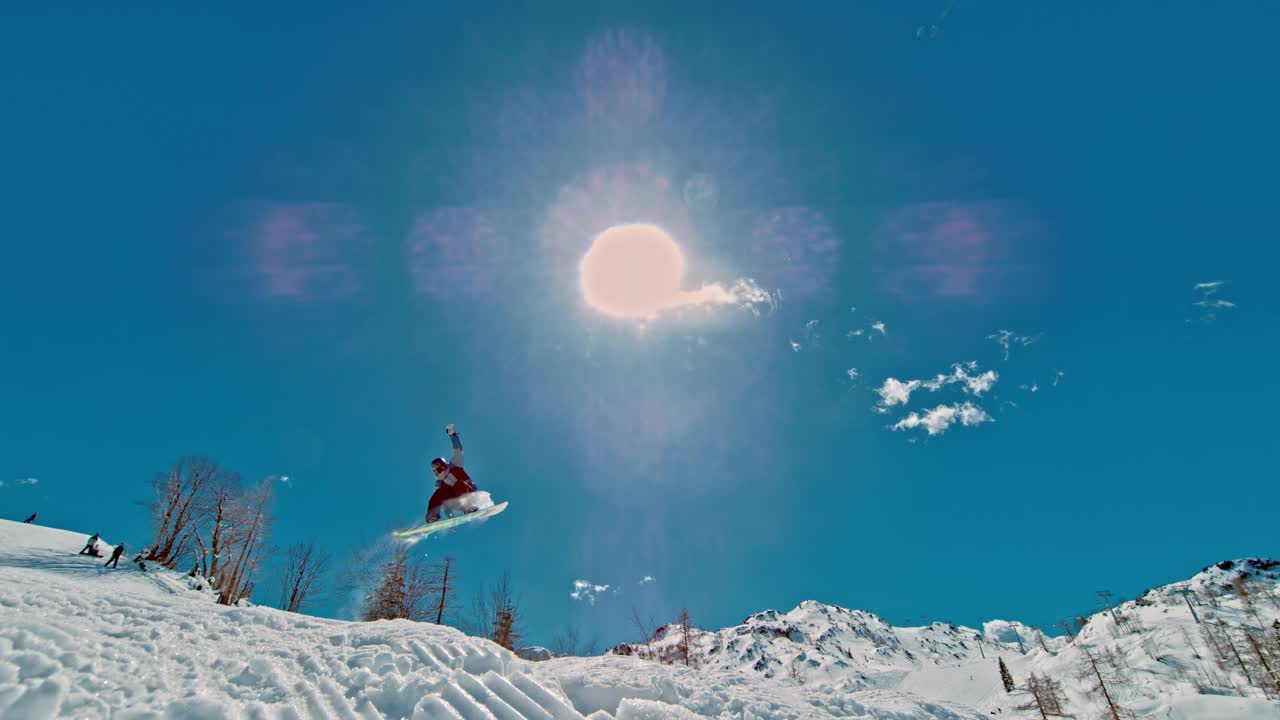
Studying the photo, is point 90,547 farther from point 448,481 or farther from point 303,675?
point 303,675

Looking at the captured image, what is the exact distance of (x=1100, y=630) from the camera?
424ft

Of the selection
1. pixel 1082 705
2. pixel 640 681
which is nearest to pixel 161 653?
pixel 640 681

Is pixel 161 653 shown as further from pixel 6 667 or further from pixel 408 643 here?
pixel 408 643

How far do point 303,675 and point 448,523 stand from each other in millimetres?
11098

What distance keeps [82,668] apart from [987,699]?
487 ft

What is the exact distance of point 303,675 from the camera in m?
7.20

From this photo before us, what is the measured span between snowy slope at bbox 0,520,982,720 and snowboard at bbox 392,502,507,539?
6821 millimetres

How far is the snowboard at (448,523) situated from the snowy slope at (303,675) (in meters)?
6.82

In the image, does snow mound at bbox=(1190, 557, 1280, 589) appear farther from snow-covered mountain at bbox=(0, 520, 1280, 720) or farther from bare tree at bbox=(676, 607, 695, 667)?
snow-covered mountain at bbox=(0, 520, 1280, 720)

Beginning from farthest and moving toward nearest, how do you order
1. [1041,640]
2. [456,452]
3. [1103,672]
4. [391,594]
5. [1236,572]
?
[1236,572] < [1041,640] < [1103,672] < [391,594] < [456,452]

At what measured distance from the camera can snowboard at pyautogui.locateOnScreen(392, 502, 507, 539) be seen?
17.9 m

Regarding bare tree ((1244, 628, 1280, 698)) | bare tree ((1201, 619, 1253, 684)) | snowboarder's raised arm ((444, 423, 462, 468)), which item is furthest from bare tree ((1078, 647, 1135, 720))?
snowboarder's raised arm ((444, 423, 462, 468))

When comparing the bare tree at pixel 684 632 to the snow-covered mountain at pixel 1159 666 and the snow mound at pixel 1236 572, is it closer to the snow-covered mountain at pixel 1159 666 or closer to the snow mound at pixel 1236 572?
the snow-covered mountain at pixel 1159 666

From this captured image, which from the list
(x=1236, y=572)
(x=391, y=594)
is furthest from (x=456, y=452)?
(x=1236, y=572)
